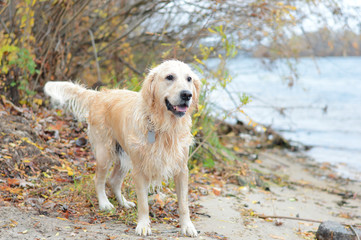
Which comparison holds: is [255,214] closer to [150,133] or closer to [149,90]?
[150,133]

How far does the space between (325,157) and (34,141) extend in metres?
7.54

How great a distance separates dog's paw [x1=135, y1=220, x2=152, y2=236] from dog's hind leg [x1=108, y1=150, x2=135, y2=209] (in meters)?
0.84

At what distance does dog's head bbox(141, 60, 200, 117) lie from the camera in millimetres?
3678

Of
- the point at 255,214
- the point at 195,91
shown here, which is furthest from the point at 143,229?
the point at 255,214

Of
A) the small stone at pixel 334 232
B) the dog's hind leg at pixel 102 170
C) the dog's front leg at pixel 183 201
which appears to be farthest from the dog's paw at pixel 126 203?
the small stone at pixel 334 232

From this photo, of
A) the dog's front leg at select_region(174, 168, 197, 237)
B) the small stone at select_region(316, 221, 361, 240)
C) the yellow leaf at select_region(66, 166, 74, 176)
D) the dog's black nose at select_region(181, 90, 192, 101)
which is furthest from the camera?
the yellow leaf at select_region(66, 166, 74, 176)

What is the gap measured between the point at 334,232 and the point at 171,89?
2394 millimetres

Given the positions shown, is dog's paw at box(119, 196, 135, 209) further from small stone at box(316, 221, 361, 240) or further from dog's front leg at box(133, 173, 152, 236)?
small stone at box(316, 221, 361, 240)

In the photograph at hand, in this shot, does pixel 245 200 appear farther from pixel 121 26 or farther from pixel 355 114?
pixel 355 114

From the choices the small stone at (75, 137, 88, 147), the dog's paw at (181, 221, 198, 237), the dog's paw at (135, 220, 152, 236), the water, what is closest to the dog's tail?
the small stone at (75, 137, 88, 147)

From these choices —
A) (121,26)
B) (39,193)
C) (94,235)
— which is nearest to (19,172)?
(39,193)

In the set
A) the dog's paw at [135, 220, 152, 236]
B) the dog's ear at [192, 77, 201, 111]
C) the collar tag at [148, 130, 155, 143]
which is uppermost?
the dog's ear at [192, 77, 201, 111]

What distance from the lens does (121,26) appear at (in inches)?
365

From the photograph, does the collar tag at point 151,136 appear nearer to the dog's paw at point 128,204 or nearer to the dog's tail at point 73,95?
the dog's paw at point 128,204
